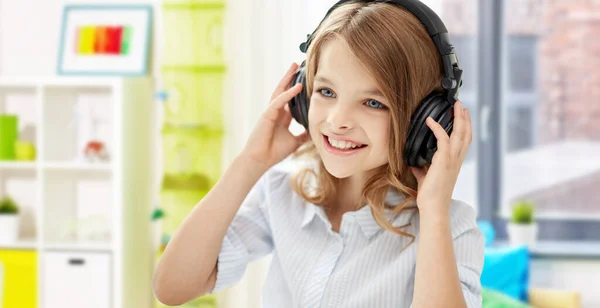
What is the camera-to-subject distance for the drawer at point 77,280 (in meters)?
3.04

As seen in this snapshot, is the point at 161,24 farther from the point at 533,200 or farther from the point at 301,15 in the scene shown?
the point at 533,200

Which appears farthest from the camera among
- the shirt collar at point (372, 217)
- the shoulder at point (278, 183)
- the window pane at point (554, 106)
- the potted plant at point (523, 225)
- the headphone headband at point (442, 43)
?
the window pane at point (554, 106)

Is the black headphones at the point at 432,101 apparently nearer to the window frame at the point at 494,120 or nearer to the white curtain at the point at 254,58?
the white curtain at the point at 254,58

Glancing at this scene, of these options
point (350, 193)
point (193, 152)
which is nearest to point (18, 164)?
point (193, 152)

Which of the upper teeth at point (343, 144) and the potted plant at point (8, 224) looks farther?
the potted plant at point (8, 224)

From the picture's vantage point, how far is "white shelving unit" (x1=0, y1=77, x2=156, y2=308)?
3045 millimetres

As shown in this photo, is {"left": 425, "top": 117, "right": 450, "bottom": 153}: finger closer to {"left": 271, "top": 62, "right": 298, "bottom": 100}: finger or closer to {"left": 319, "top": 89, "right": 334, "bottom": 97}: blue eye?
{"left": 319, "top": 89, "right": 334, "bottom": 97}: blue eye

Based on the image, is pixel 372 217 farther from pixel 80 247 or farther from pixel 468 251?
pixel 80 247

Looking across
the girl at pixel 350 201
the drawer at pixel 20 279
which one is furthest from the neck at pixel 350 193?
the drawer at pixel 20 279

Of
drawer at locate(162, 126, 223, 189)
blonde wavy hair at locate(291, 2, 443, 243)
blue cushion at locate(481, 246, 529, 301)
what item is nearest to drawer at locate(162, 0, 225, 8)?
drawer at locate(162, 126, 223, 189)

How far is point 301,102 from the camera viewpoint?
1243mm

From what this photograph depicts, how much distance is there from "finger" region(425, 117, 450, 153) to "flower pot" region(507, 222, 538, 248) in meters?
2.06

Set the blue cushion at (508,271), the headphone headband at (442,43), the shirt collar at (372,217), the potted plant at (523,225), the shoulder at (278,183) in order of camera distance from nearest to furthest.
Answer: the headphone headband at (442,43)
the shirt collar at (372,217)
the shoulder at (278,183)
the blue cushion at (508,271)
the potted plant at (523,225)

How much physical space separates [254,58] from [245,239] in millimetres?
1863
